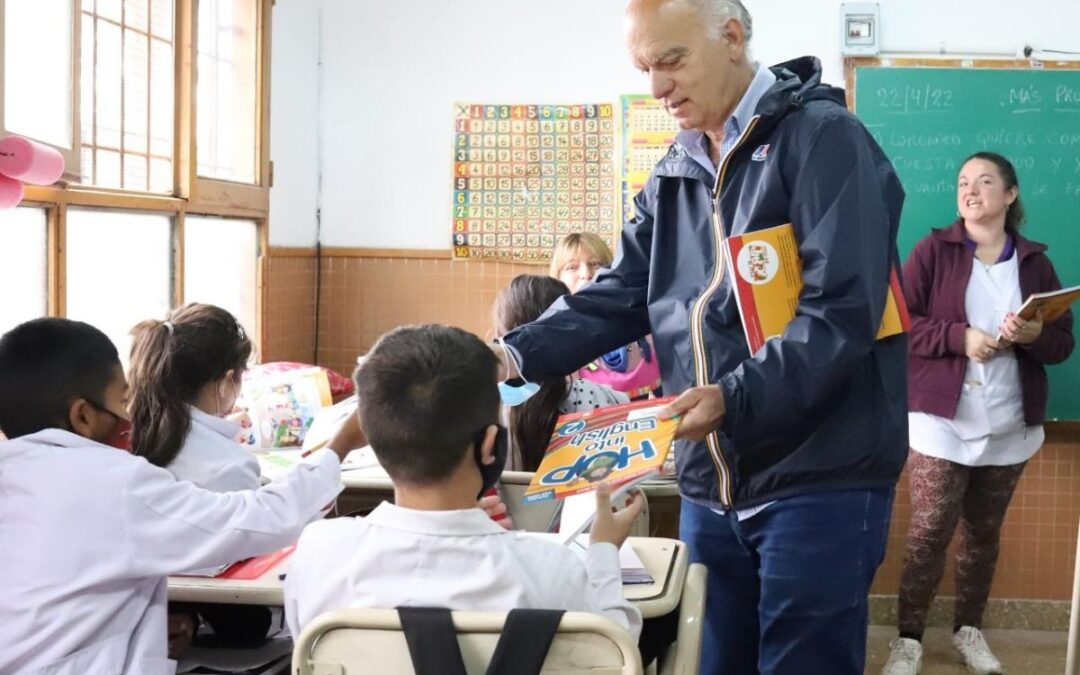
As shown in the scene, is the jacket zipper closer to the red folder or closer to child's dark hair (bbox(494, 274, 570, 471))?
the red folder

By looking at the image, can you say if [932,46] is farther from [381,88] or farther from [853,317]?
[853,317]

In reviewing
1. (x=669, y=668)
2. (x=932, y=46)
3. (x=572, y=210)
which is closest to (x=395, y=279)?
(x=572, y=210)

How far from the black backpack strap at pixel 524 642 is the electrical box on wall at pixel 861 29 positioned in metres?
3.38

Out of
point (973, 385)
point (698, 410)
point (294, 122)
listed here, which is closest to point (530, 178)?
point (294, 122)

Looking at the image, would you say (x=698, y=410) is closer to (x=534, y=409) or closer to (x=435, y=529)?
(x=435, y=529)

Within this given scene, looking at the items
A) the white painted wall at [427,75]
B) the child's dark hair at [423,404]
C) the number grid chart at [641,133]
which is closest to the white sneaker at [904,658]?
the number grid chart at [641,133]

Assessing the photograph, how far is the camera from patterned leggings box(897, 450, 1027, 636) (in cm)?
395

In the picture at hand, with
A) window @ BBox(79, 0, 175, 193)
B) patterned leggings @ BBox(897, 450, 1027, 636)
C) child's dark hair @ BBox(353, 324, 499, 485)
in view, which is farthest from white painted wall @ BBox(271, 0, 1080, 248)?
child's dark hair @ BBox(353, 324, 499, 485)

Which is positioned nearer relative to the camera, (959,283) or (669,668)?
(669,668)

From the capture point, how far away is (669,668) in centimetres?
191

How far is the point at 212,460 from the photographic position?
2285 millimetres

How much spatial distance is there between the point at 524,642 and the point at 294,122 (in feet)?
11.1

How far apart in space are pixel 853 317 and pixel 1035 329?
2239 millimetres

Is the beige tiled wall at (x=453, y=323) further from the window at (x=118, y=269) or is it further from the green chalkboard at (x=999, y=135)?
the window at (x=118, y=269)
